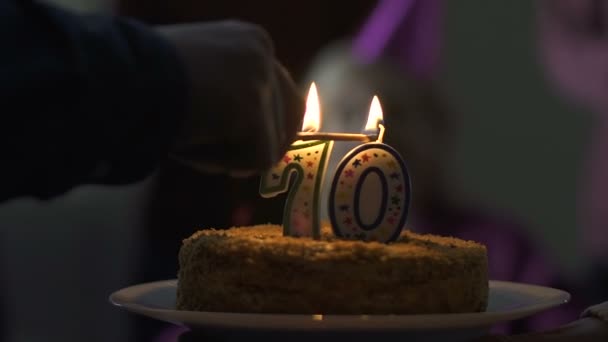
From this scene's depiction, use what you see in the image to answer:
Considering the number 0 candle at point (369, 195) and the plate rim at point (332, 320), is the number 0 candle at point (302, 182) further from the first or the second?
the plate rim at point (332, 320)

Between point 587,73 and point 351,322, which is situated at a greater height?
point 587,73

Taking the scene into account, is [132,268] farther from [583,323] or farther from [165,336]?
[583,323]

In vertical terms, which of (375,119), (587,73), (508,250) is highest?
(587,73)

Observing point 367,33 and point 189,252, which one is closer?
point 189,252

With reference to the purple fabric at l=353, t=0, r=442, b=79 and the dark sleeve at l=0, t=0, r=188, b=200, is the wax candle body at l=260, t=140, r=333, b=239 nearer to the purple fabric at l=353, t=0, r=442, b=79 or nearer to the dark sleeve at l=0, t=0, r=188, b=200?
the dark sleeve at l=0, t=0, r=188, b=200

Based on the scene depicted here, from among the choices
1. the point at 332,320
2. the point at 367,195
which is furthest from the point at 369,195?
the point at 332,320

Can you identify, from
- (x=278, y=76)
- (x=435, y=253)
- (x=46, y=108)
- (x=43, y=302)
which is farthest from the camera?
(x=43, y=302)

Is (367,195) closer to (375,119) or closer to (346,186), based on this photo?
(346,186)

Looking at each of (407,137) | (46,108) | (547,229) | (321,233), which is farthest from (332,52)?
(46,108)
